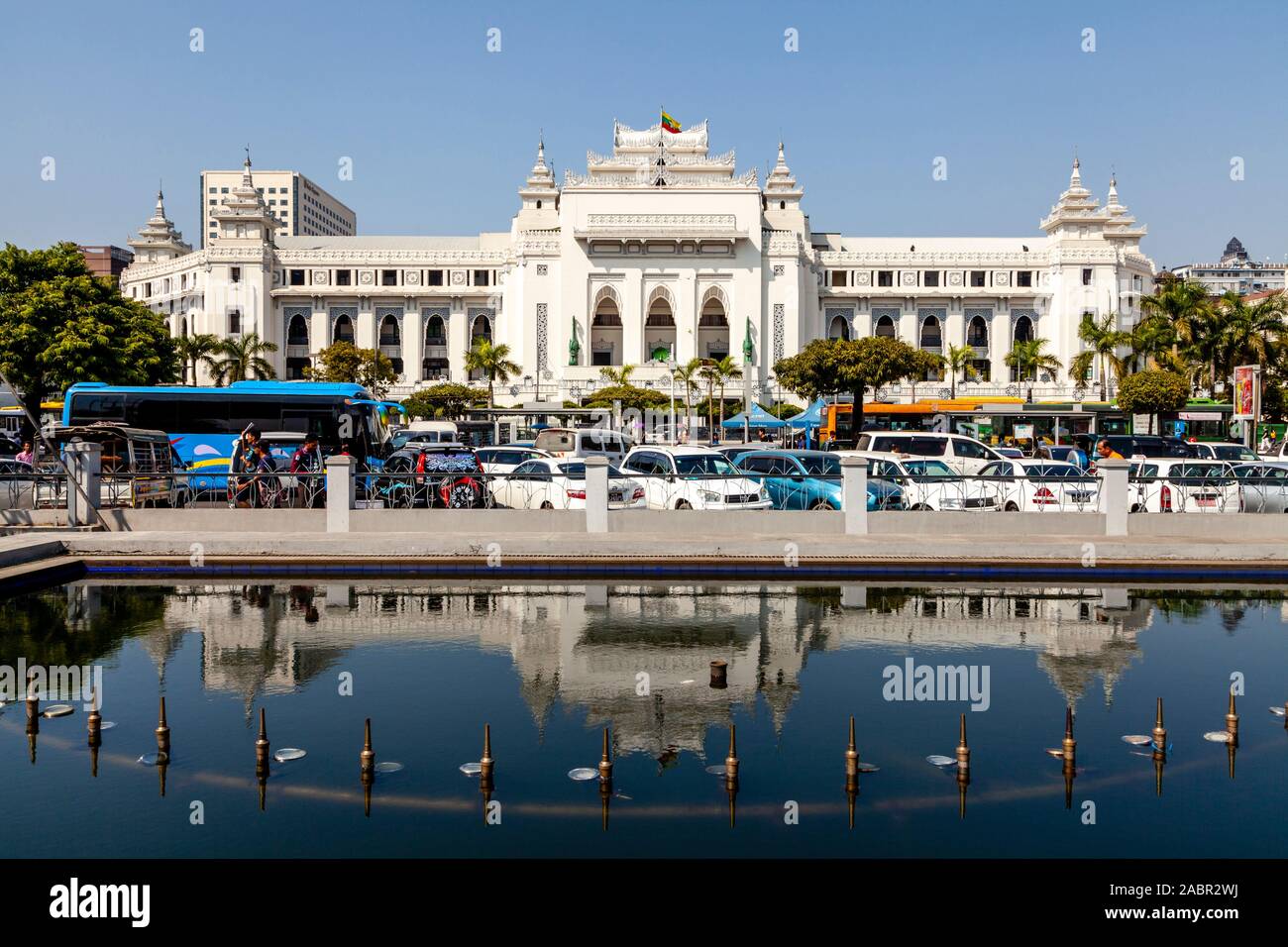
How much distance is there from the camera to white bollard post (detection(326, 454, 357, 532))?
20797 mm

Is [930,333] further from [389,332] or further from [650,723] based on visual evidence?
[650,723]

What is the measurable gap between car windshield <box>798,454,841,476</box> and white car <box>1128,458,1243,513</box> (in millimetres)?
6056

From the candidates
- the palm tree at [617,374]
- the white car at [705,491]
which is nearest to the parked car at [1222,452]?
the white car at [705,491]

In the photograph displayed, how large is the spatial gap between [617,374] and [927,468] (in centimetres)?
5432

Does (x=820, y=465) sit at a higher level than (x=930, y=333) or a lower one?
lower

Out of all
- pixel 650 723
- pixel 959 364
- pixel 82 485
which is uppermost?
pixel 959 364

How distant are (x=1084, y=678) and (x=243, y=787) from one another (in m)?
8.81

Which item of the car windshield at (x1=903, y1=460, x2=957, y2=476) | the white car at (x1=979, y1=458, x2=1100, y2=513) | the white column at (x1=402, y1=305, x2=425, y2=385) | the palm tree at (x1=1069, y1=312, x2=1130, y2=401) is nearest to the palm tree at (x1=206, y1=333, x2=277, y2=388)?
the white column at (x1=402, y1=305, x2=425, y2=385)

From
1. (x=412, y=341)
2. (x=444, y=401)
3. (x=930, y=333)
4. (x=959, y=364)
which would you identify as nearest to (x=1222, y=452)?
(x=959, y=364)

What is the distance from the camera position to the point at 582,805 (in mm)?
8398

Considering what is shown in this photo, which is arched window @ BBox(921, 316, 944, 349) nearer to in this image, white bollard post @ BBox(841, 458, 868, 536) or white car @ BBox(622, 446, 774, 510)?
white car @ BBox(622, 446, 774, 510)

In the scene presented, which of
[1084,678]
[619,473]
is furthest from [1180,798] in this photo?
[619,473]

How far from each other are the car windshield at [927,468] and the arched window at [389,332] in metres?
71.4

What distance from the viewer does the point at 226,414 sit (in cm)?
3180
